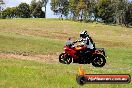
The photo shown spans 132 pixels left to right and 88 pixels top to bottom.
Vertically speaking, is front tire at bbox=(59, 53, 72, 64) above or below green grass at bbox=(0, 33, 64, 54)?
above

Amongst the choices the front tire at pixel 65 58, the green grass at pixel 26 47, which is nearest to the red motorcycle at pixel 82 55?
the front tire at pixel 65 58

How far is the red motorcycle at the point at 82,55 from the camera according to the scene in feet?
36.1

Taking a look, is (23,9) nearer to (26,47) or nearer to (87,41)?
(26,47)

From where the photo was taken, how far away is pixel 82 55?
36.7 ft

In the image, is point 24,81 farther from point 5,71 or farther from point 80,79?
point 80,79

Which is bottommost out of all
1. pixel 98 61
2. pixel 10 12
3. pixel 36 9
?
pixel 10 12

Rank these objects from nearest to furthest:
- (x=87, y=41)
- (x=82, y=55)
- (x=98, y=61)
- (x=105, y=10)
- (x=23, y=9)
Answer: (x=87, y=41)
(x=98, y=61)
(x=82, y=55)
(x=105, y=10)
(x=23, y=9)

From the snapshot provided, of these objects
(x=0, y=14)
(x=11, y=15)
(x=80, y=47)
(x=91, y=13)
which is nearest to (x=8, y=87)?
(x=80, y=47)

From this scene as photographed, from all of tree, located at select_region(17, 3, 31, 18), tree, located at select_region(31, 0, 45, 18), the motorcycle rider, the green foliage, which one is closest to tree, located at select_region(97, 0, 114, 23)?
tree, located at select_region(31, 0, 45, 18)

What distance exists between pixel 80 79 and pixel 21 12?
184 metres

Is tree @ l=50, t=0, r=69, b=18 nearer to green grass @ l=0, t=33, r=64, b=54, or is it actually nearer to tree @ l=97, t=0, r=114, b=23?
tree @ l=97, t=0, r=114, b=23

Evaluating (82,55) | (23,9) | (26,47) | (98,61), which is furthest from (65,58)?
(23,9)

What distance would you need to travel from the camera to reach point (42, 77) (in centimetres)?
1591

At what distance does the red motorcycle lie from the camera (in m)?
11.0
